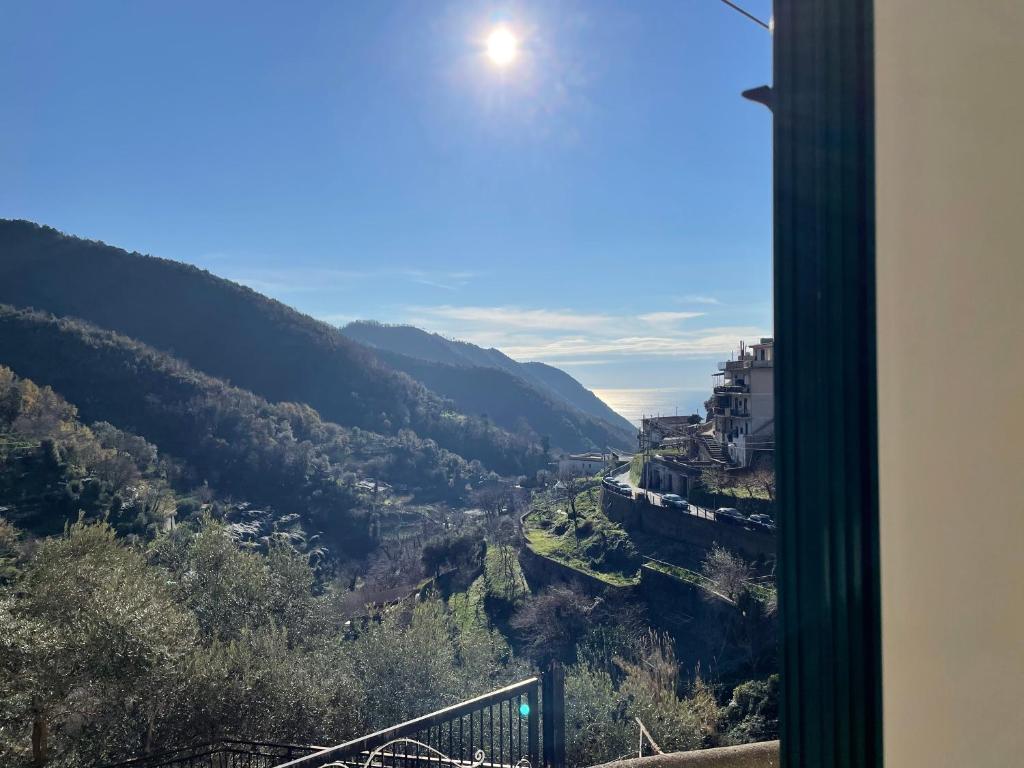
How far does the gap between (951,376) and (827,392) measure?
0.21 metres

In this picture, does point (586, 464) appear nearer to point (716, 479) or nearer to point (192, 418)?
point (716, 479)

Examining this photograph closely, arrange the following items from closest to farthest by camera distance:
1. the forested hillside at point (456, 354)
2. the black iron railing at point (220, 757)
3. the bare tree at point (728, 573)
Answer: the black iron railing at point (220, 757) → the bare tree at point (728, 573) → the forested hillside at point (456, 354)

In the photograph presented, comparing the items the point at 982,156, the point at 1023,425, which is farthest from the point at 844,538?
the point at 982,156

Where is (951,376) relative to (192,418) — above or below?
above

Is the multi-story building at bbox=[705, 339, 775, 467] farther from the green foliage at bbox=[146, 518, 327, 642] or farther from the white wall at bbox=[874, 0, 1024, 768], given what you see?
the white wall at bbox=[874, 0, 1024, 768]

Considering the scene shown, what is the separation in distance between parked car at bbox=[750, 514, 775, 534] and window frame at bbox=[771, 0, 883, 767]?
48.7ft

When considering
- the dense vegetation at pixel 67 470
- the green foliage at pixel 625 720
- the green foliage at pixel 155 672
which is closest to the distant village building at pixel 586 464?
the dense vegetation at pixel 67 470

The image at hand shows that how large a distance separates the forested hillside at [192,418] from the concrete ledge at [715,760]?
Result: 35098 millimetres

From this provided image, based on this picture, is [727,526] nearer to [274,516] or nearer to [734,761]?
[734,761]

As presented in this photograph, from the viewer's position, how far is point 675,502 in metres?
19.0

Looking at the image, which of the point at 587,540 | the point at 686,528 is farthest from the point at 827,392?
the point at 587,540

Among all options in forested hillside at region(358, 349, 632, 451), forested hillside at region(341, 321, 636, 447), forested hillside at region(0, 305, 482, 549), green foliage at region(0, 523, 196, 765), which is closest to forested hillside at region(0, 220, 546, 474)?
forested hillside at region(0, 305, 482, 549)

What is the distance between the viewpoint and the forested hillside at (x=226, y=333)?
6047 cm

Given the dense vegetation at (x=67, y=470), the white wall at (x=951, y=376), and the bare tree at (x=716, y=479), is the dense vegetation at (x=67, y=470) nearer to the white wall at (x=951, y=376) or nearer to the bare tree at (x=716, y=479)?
the bare tree at (x=716, y=479)
